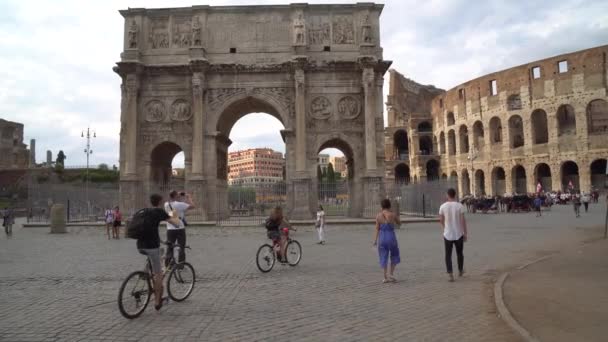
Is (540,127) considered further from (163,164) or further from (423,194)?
(163,164)

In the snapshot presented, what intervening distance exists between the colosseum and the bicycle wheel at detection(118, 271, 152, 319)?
43687mm

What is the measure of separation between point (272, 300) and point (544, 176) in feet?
155

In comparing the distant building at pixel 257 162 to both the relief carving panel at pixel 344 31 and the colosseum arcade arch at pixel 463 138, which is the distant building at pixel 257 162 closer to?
the colosseum arcade arch at pixel 463 138

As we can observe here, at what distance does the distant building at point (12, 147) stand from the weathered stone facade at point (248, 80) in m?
46.2

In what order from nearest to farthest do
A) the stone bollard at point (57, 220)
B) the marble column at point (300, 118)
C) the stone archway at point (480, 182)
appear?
the stone bollard at point (57, 220), the marble column at point (300, 118), the stone archway at point (480, 182)

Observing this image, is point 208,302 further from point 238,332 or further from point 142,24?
A: point 142,24

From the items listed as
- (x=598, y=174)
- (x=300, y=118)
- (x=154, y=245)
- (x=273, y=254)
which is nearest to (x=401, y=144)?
(x=598, y=174)

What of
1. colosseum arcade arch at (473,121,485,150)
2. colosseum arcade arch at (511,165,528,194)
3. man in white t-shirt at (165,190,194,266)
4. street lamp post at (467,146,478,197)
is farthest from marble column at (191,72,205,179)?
colosseum arcade arch at (473,121,485,150)

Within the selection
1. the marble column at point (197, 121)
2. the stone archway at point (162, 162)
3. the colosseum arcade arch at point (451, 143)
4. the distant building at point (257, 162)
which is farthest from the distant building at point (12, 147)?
the colosseum arcade arch at point (451, 143)

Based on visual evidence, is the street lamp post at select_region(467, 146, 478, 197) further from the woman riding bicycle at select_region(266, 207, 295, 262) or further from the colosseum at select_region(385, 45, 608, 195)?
the woman riding bicycle at select_region(266, 207, 295, 262)

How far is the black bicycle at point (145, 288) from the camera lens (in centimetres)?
547

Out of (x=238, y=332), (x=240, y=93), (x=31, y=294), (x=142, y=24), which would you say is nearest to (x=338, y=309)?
(x=238, y=332)

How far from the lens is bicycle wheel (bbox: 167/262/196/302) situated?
6.50 meters

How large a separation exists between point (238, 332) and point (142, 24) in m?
23.6
